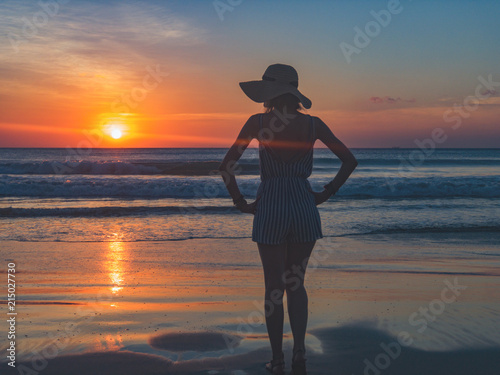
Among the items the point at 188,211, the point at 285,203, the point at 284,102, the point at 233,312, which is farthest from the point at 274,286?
the point at 188,211

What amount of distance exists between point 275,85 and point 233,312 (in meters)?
2.28

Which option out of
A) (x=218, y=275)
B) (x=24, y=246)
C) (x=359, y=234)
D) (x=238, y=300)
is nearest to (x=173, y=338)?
(x=238, y=300)

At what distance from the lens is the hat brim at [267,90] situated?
8.77 ft

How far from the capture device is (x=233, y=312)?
419cm

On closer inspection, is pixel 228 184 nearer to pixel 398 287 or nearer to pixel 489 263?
pixel 398 287

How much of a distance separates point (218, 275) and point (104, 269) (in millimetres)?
1506

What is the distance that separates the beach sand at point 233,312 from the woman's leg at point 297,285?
13.4 inches

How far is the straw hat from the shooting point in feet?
8.80

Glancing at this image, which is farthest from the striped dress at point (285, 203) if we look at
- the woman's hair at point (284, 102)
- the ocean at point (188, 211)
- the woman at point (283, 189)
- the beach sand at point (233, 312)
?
the ocean at point (188, 211)

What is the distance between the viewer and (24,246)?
295 inches

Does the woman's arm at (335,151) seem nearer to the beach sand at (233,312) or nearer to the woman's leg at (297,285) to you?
the woman's leg at (297,285)

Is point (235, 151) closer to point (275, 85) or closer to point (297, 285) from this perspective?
point (275, 85)

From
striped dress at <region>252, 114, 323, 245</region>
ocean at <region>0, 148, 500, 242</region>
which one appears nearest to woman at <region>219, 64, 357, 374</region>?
striped dress at <region>252, 114, 323, 245</region>

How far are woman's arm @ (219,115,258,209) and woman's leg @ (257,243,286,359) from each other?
39cm
